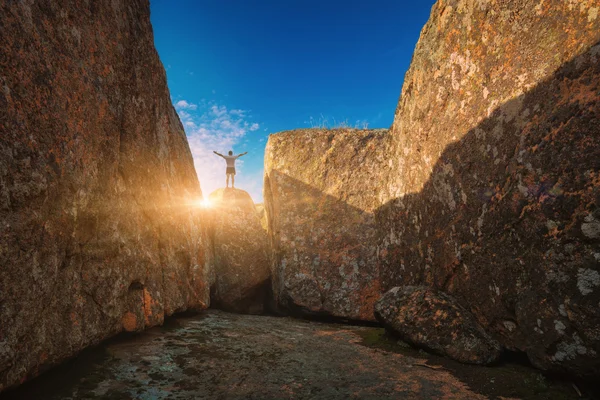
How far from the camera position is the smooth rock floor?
2.90 metres

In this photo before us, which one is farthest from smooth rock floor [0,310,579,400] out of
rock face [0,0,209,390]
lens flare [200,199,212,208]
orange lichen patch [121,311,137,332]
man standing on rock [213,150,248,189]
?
man standing on rock [213,150,248,189]

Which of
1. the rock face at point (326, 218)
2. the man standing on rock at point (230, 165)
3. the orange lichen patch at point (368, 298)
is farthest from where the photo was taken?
the man standing on rock at point (230, 165)

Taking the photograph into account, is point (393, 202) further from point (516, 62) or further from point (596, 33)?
point (596, 33)

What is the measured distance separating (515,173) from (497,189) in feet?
1.05

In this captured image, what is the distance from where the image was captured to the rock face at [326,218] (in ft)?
25.0

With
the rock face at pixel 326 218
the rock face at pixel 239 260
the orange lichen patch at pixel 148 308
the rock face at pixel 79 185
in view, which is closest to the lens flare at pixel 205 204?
the rock face at pixel 239 260

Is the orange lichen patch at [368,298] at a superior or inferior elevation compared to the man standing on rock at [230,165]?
inferior

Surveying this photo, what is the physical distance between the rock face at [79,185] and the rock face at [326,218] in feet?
10.1

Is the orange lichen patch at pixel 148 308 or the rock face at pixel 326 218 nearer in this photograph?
the orange lichen patch at pixel 148 308

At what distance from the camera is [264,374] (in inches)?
136

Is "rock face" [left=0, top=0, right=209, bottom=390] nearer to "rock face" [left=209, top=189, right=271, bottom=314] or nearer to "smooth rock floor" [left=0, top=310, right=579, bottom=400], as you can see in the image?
"smooth rock floor" [left=0, top=310, right=579, bottom=400]

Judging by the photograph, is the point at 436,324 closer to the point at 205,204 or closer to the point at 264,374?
the point at 264,374

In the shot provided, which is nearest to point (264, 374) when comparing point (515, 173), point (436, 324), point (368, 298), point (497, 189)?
point (436, 324)

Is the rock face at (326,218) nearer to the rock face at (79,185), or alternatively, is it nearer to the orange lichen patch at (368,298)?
the orange lichen patch at (368,298)
